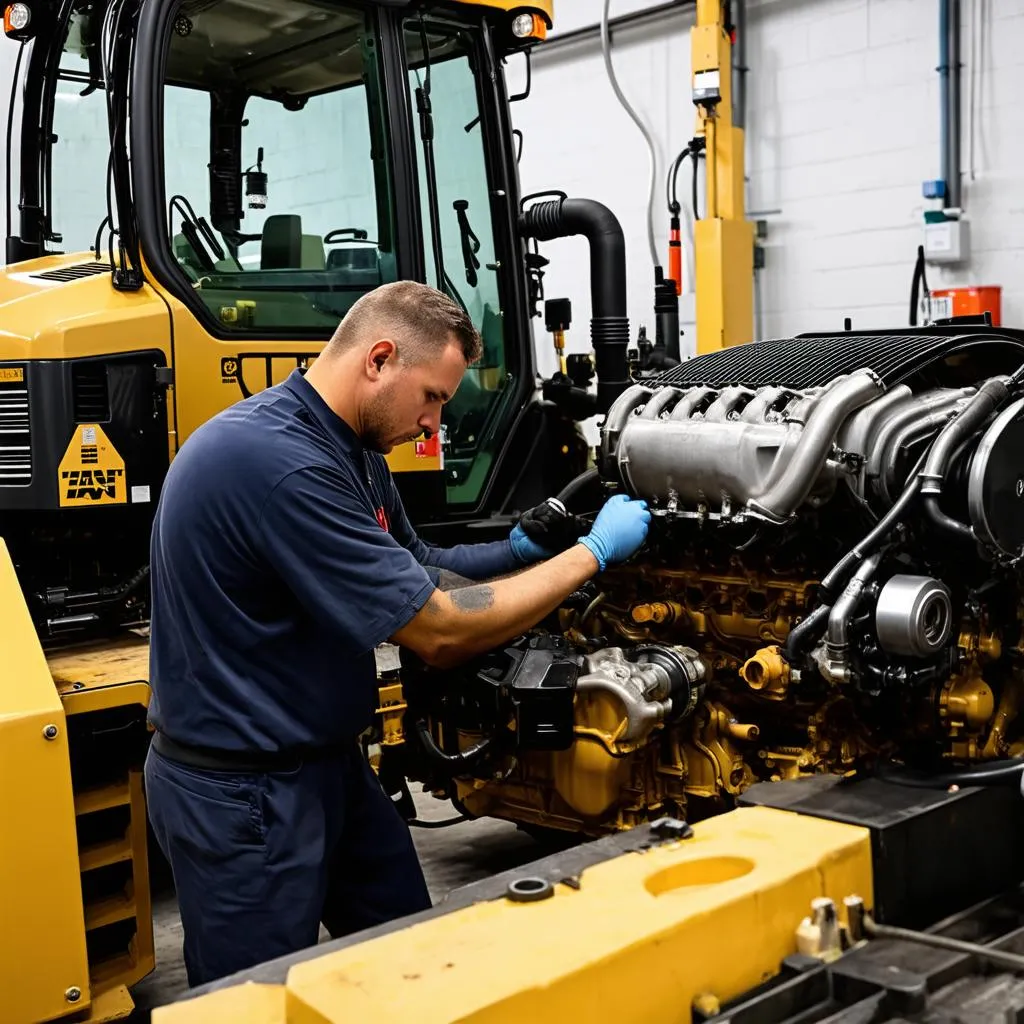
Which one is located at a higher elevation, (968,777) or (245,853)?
(968,777)

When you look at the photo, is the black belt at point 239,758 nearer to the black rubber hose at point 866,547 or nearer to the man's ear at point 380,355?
the man's ear at point 380,355

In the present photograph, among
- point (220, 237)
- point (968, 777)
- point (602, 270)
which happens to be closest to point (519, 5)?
point (602, 270)

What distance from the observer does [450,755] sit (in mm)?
3229

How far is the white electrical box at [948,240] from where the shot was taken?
6.14 m

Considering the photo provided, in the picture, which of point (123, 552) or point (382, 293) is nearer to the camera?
point (382, 293)

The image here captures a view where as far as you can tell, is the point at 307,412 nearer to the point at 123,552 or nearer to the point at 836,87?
the point at 123,552

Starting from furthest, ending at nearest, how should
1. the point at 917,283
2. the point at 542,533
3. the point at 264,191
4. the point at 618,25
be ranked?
1. the point at 618,25
2. the point at 917,283
3. the point at 264,191
4. the point at 542,533

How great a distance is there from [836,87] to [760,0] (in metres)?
0.70

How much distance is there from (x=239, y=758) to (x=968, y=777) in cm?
133

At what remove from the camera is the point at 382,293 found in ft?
7.92

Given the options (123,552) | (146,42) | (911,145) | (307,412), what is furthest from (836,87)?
(307,412)

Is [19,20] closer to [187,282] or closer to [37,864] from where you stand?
[187,282]

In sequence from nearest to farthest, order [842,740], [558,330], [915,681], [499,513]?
[915,681]
[842,740]
[499,513]
[558,330]

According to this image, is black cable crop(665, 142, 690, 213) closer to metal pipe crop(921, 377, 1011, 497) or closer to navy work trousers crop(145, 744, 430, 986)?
metal pipe crop(921, 377, 1011, 497)
